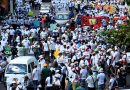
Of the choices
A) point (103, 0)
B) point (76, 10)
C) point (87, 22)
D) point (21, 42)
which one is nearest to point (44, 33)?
point (21, 42)

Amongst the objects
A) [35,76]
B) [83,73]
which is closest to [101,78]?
[83,73]

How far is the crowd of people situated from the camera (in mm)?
28766

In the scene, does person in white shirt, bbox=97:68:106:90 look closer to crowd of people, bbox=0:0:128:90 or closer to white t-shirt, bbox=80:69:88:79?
crowd of people, bbox=0:0:128:90

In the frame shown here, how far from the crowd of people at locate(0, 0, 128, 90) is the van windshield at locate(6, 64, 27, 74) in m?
Result: 0.85

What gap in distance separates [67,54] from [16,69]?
421cm

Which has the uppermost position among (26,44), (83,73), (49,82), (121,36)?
(121,36)

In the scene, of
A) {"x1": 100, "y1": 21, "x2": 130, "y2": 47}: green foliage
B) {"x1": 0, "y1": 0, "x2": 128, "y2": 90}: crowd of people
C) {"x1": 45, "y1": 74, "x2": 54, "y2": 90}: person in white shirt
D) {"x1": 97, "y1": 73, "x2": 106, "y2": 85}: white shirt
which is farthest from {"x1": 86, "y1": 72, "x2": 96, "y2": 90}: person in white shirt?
{"x1": 100, "y1": 21, "x2": 130, "y2": 47}: green foliage

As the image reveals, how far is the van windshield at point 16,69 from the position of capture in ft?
99.4

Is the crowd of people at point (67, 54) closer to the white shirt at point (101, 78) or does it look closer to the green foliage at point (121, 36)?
the white shirt at point (101, 78)

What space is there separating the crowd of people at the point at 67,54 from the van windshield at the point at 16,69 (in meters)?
0.85

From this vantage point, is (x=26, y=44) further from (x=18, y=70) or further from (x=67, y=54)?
(x=18, y=70)

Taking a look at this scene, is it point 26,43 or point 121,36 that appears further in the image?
point 26,43

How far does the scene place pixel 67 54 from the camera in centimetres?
3394

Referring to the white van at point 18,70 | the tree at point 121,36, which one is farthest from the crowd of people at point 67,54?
the tree at point 121,36
